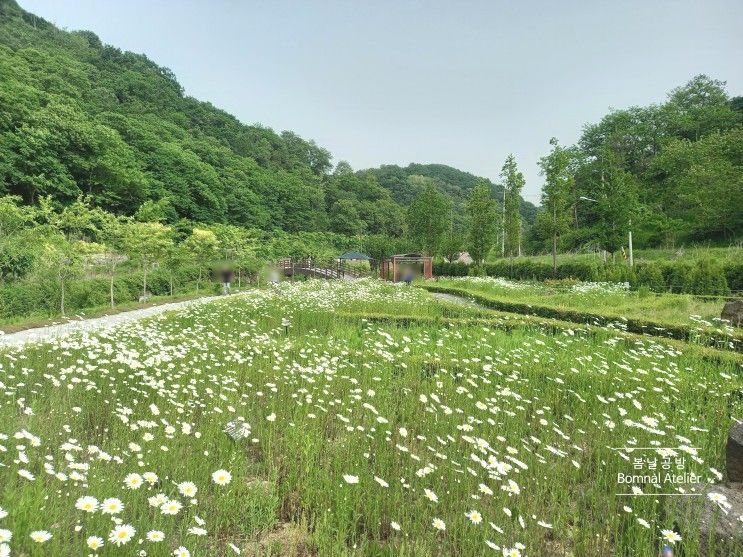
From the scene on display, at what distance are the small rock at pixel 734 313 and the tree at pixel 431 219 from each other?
3562cm

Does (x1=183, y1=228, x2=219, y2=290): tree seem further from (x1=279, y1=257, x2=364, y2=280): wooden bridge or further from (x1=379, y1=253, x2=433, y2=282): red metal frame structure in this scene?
(x1=379, y1=253, x2=433, y2=282): red metal frame structure

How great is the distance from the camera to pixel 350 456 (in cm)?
345

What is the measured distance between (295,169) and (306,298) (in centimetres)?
6858

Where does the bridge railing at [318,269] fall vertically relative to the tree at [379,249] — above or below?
below

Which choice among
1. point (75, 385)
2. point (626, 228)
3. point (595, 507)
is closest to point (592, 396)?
point (595, 507)

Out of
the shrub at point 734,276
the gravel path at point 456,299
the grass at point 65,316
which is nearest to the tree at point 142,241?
the grass at point 65,316

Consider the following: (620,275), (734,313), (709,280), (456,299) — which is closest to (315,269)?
(456,299)

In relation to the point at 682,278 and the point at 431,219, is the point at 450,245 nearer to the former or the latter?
the point at 431,219

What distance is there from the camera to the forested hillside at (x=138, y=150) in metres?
35.4

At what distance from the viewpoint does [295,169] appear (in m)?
79.8

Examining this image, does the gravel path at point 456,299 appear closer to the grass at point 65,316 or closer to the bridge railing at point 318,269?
the grass at point 65,316

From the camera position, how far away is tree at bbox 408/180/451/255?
4606cm

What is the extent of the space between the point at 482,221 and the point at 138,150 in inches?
1471

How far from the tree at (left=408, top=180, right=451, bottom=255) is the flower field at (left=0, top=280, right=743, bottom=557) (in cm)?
4003
